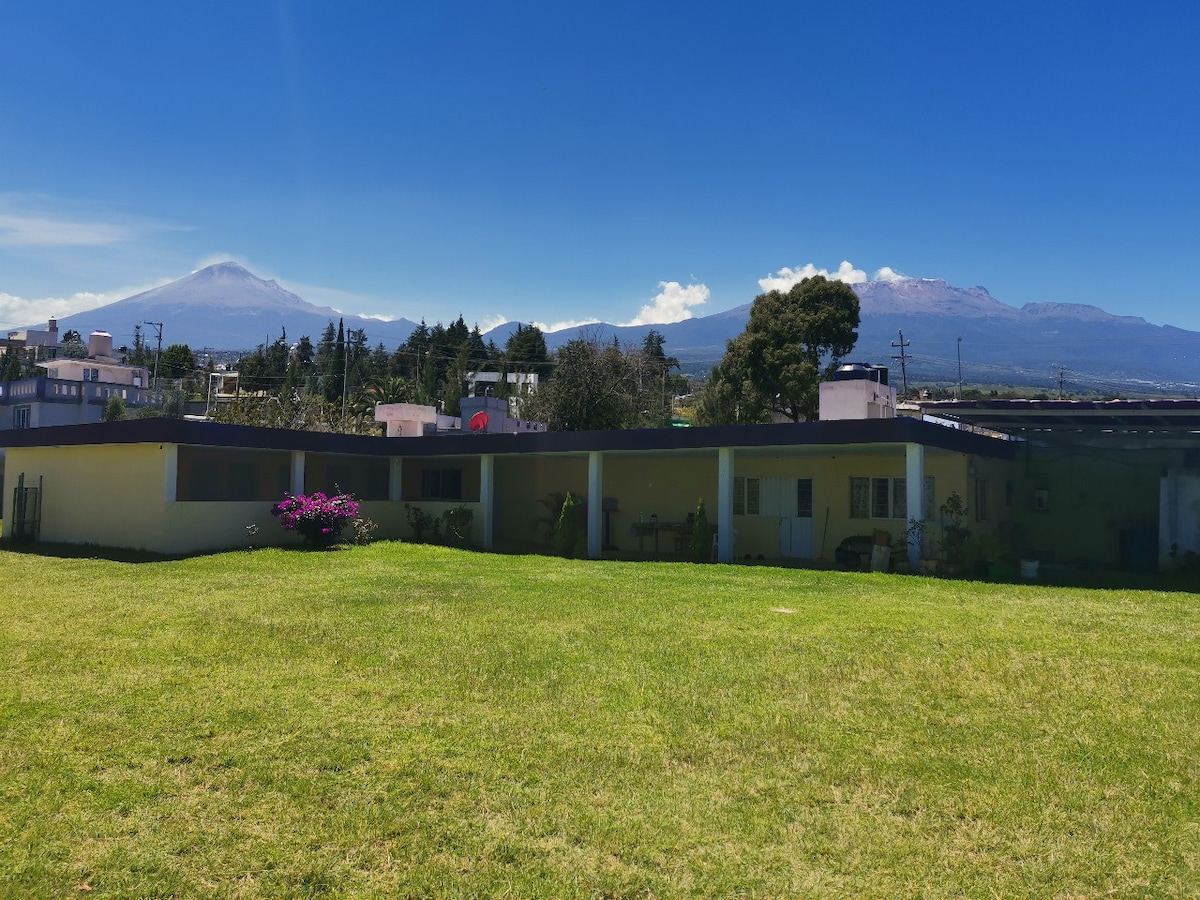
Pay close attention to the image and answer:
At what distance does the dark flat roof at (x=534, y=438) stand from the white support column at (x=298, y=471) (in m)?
0.40

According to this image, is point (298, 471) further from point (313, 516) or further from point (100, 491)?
point (100, 491)

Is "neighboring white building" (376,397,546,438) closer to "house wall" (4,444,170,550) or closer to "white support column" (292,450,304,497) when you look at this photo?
"white support column" (292,450,304,497)

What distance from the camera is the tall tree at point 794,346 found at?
131ft

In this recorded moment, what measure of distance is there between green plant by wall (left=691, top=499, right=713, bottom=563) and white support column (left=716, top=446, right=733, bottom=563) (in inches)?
8.6

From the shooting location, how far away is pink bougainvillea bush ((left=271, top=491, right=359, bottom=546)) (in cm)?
1961

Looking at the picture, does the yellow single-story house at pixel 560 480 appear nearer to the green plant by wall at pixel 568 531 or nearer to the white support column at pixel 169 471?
the white support column at pixel 169 471

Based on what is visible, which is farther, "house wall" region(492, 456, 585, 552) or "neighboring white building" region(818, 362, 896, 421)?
"house wall" region(492, 456, 585, 552)

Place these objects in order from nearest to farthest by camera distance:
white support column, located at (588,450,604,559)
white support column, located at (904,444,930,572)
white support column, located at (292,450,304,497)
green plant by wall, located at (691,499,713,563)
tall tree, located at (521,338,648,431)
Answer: white support column, located at (904,444,930,572), green plant by wall, located at (691,499,713,563), white support column, located at (588,450,604,559), white support column, located at (292,450,304,497), tall tree, located at (521,338,648,431)

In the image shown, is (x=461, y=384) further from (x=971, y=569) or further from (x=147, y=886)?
(x=147, y=886)

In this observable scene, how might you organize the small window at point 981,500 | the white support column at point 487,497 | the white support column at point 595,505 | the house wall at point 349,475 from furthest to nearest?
the house wall at point 349,475, the white support column at point 487,497, the white support column at point 595,505, the small window at point 981,500

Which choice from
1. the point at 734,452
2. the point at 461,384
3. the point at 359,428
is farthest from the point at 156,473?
the point at 461,384

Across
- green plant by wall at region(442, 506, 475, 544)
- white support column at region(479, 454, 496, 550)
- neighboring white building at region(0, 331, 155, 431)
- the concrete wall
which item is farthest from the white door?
neighboring white building at region(0, 331, 155, 431)

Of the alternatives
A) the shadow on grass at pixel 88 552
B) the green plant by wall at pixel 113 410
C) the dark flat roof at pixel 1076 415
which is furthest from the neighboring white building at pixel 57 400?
the dark flat roof at pixel 1076 415

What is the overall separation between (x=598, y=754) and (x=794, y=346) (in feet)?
118
